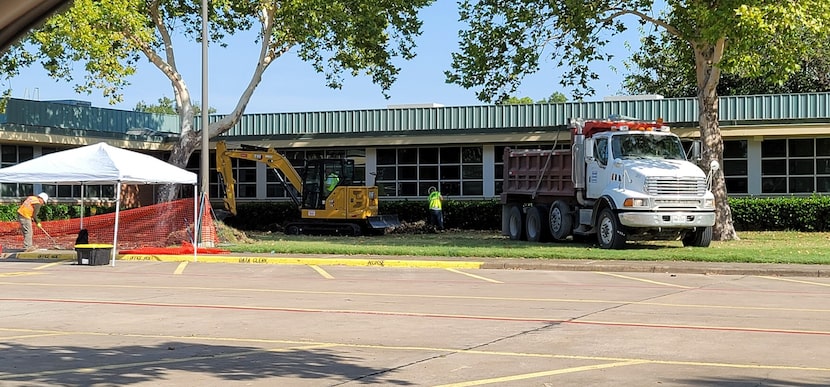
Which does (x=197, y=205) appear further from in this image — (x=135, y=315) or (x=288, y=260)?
(x=135, y=315)

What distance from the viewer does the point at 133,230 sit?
88.1ft

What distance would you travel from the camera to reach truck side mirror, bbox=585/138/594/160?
25797 millimetres

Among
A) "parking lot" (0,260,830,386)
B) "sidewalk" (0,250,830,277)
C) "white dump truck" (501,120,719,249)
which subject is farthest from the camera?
"white dump truck" (501,120,719,249)

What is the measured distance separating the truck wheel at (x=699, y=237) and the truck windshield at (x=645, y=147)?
190cm

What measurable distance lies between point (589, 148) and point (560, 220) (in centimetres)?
271

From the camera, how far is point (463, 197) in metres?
40.1

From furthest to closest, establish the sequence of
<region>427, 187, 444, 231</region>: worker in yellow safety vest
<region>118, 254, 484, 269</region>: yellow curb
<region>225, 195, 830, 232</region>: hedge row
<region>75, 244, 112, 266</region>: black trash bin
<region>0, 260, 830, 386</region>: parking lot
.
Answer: <region>427, 187, 444, 231</region>: worker in yellow safety vest
<region>225, 195, 830, 232</region>: hedge row
<region>75, 244, 112, 266</region>: black trash bin
<region>118, 254, 484, 269</region>: yellow curb
<region>0, 260, 830, 386</region>: parking lot

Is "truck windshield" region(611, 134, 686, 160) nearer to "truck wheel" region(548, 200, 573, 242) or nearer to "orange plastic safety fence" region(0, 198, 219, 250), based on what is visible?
"truck wheel" region(548, 200, 573, 242)

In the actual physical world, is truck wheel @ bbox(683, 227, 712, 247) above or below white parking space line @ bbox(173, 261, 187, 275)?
above

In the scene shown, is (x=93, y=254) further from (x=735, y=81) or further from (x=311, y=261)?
(x=735, y=81)

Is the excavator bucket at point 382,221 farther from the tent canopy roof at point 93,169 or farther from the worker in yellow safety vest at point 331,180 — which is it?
the tent canopy roof at point 93,169

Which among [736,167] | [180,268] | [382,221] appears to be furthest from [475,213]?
[180,268]

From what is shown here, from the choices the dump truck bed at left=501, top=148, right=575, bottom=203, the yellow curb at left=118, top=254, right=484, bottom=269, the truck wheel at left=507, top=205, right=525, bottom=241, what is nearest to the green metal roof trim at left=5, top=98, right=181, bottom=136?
the yellow curb at left=118, top=254, right=484, bottom=269

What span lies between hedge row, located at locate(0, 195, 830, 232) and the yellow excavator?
11.4 ft
